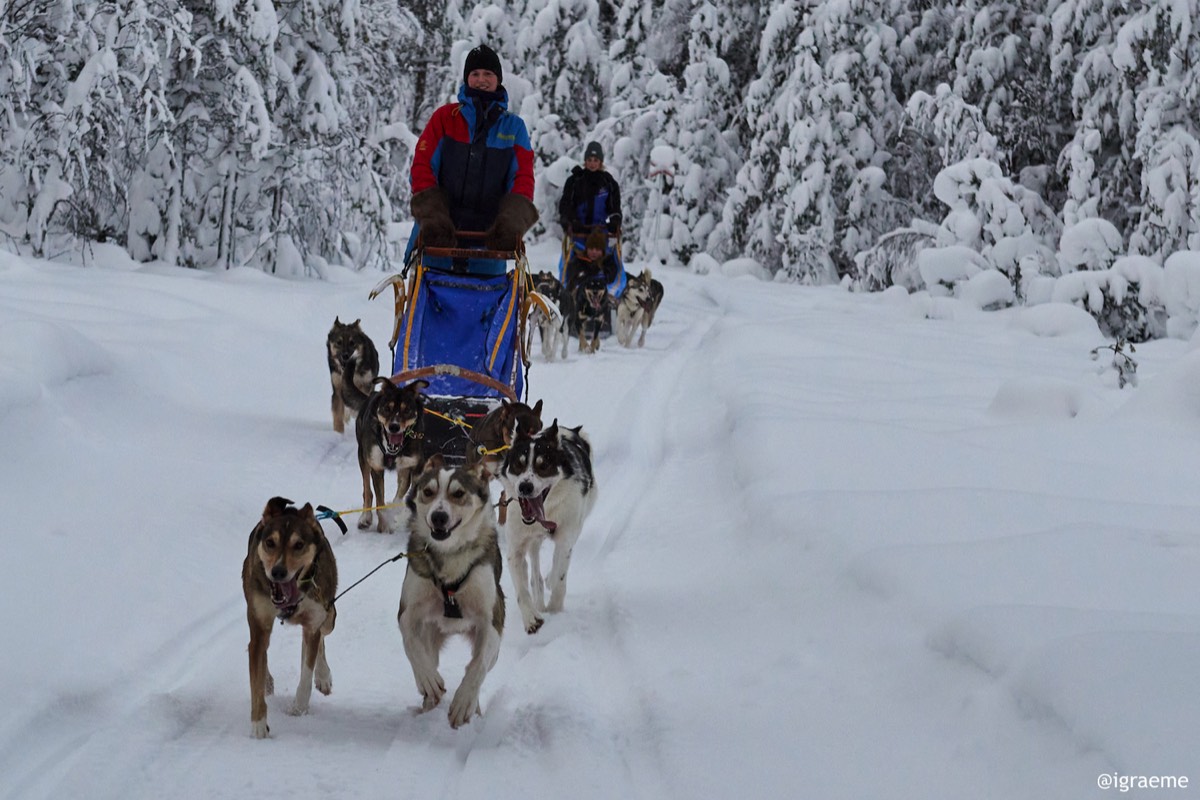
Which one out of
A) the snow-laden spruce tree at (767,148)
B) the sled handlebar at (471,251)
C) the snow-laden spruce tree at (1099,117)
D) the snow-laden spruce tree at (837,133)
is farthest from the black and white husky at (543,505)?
the snow-laden spruce tree at (767,148)

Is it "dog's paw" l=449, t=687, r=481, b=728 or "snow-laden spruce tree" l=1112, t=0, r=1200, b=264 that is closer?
"dog's paw" l=449, t=687, r=481, b=728

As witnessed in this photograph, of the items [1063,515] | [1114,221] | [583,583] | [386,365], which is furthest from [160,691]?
[1114,221]

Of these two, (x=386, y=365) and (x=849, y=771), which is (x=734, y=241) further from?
(x=849, y=771)

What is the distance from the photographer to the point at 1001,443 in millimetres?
6742

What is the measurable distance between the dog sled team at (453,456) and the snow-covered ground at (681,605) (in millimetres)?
220

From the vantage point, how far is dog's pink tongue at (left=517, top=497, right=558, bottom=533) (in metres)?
4.96

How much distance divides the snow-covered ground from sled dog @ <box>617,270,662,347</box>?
553 centimetres

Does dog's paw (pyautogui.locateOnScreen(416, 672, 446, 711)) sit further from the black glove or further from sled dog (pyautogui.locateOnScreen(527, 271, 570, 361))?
sled dog (pyautogui.locateOnScreen(527, 271, 570, 361))

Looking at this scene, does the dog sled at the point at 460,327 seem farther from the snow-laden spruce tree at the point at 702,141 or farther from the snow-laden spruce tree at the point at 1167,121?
the snow-laden spruce tree at the point at 702,141

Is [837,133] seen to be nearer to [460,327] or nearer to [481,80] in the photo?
[481,80]

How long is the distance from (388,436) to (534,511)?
1.53 m

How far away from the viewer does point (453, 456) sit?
6.47 metres

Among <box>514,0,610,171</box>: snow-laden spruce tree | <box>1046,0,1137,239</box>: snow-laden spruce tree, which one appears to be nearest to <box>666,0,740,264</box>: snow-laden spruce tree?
<box>514,0,610,171</box>: snow-laden spruce tree

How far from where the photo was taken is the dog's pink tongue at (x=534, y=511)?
16.3 feet
